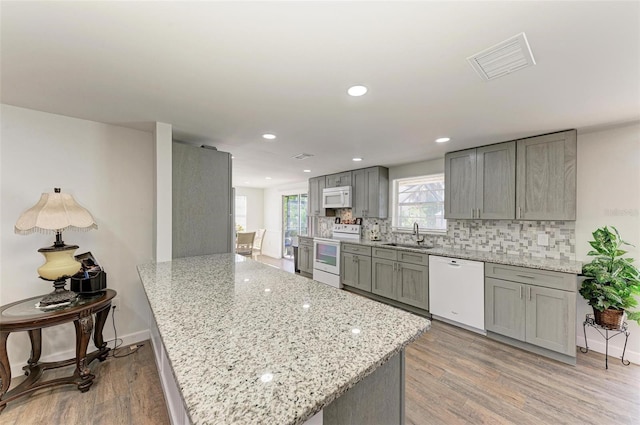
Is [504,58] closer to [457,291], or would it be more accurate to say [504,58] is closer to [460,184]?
[460,184]

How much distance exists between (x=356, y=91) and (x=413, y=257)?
2.52 meters

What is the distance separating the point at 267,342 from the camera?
3.18ft

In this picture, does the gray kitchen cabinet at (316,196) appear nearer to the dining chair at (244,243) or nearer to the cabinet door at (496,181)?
the dining chair at (244,243)

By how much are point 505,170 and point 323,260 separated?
3.30 m

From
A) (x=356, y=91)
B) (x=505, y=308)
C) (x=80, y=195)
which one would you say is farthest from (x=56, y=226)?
(x=505, y=308)

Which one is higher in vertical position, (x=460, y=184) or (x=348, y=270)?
(x=460, y=184)

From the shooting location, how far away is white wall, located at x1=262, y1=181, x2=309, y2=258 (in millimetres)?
7805

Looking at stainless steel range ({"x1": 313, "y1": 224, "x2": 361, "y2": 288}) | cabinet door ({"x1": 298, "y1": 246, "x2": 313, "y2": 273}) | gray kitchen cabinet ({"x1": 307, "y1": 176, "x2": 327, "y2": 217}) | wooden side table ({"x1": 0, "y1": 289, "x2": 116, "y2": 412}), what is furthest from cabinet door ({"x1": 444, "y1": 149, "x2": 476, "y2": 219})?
wooden side table ({"x1": 0, "y1": 289, "x2": 116, "y2": 412})

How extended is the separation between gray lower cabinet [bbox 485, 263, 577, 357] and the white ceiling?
1478 mm

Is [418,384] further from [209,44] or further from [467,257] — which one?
[209,44]

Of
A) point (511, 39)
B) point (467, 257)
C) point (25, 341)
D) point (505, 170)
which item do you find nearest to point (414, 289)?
point (467, 257)

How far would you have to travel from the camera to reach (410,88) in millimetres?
1740

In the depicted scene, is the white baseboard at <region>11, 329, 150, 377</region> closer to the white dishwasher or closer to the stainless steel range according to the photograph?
the stainless steel range

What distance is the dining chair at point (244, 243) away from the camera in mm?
6336
